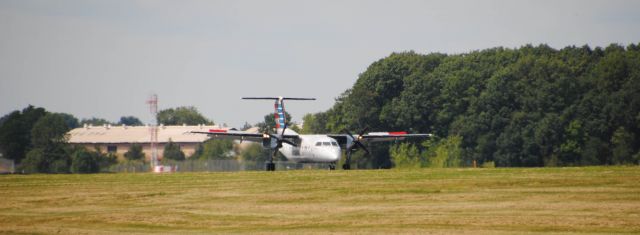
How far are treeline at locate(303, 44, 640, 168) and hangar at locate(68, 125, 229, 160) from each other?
185ft

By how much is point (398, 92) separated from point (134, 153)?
40.7 meters

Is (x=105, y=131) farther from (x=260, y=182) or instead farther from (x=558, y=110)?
(x=260, y=182)

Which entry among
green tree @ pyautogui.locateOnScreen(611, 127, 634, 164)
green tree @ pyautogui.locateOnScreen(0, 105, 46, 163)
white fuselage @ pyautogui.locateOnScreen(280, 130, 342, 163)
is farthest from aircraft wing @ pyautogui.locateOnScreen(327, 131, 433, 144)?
green tree @ pyautogui.locateOnScreen(0, 105, 46, 163)

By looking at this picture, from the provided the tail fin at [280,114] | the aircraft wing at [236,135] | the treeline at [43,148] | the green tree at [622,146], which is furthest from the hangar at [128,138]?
the aircraft wing at [236,135]

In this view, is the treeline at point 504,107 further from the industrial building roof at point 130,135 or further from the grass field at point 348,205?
the industrial building roof at point 130,135

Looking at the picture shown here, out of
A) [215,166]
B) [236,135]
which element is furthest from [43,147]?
[236,135]

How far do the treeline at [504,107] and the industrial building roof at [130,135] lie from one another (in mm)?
59483

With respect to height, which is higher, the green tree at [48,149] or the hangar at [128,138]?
the hangar at [128,138]

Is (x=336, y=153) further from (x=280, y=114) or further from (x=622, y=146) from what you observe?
(x=622, y=146)

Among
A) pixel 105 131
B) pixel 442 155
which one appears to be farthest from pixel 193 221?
pixel 105 131

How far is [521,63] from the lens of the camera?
108438 mm

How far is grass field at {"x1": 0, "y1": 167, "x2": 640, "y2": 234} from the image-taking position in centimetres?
2883

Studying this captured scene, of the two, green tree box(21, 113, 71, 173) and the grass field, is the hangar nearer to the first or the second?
green tree box(21, 113, 71, 173)

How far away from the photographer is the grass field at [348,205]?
1135 inches
